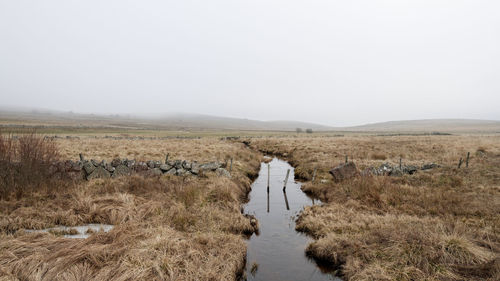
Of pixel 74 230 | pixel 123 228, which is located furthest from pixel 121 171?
pixel 123 228

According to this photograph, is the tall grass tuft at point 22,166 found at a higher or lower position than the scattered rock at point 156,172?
higher

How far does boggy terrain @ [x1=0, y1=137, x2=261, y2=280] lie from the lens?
6535 millimetres

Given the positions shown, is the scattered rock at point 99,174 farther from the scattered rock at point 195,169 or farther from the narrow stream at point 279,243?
the narrow stream at point 279,243

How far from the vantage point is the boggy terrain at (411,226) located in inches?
286

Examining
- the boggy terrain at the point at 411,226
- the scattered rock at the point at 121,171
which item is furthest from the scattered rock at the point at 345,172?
the scattered rock at the point at 121,171

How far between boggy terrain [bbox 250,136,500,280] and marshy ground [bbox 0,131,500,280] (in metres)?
0.04

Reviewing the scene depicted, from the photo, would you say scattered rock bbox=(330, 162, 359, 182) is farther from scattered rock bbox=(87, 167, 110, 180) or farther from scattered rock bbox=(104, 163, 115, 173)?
scattered rock bbox=(87, 167, 110, 180)

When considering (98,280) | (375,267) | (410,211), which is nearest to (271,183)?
(410,211)

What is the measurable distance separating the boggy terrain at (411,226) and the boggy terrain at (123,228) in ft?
10.8

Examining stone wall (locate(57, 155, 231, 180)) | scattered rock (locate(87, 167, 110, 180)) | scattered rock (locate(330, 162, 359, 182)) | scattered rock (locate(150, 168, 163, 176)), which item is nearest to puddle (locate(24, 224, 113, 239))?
stone wall (locate(57, 155, 231, 180))

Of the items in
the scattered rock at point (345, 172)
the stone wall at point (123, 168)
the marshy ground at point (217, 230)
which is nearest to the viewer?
the marshy ground at point (217, 230)

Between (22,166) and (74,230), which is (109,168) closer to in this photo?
(22,166)

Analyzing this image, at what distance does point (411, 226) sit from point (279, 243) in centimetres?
483

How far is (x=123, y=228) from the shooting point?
850 cm
